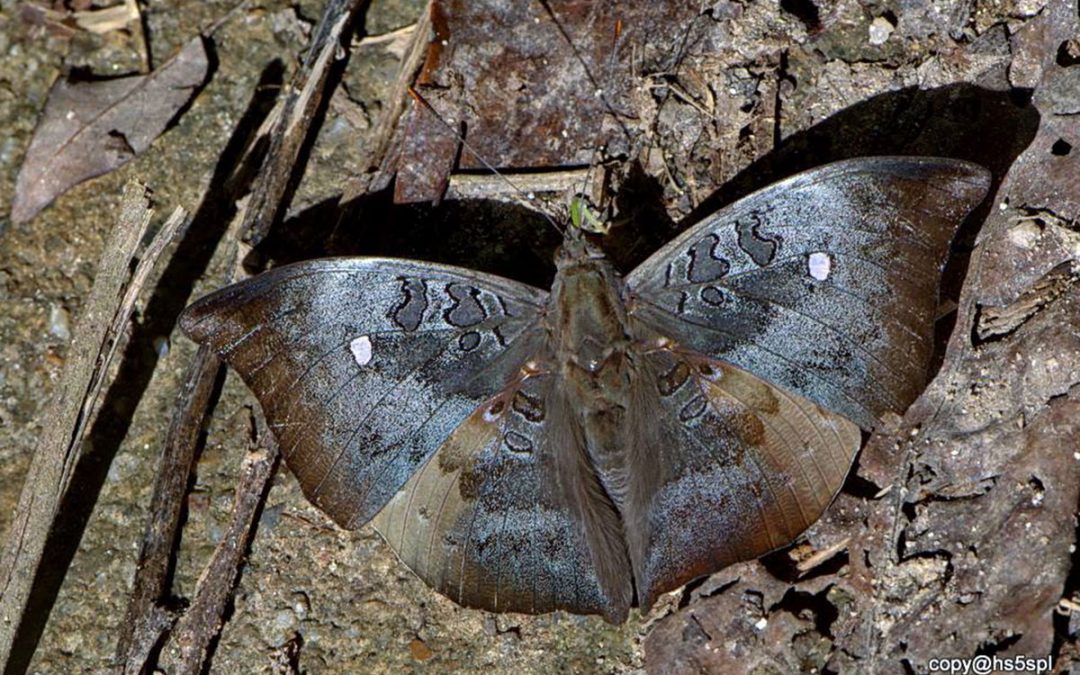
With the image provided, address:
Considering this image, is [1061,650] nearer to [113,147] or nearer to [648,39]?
[648,39]

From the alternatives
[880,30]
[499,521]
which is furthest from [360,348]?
[880,30]

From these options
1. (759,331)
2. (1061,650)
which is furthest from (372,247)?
(1061,650)

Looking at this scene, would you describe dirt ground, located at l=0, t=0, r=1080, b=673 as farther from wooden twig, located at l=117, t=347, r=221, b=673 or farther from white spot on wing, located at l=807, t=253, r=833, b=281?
white spot on wing, located at l=807, t=253, r=833, b=281

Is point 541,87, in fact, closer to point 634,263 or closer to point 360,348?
point 634,263

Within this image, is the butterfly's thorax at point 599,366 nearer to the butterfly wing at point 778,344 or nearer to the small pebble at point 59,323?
the butterfly wing at point 778,344

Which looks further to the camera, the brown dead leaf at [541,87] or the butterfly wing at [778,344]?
the brown dead leaf at [541,87]

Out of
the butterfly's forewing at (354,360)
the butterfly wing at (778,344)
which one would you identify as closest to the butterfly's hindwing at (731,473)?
the butterfly wing at (778,344)
